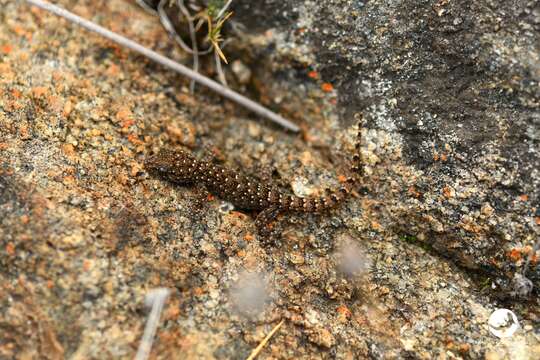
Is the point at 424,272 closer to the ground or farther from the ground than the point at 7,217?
farther from the ground

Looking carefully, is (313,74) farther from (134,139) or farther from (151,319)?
(151,319)

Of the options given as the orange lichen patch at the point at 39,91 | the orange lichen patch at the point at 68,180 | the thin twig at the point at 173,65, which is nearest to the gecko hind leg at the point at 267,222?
the thin twig at the point at 173,65

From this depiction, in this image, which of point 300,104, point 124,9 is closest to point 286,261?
point 300,104

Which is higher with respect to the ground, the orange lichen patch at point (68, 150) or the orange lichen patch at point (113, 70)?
the orange lichen patch at point (113, 70)

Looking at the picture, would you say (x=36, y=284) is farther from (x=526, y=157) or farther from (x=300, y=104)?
(x=526, y=157)

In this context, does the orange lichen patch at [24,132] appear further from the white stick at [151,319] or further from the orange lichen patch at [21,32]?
the white stick at [151,319]

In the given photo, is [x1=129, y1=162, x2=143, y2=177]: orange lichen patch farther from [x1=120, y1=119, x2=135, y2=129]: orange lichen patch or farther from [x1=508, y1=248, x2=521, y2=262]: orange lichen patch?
[x1=508, y1=248, x2=521, y2=262]: orange lichen patch

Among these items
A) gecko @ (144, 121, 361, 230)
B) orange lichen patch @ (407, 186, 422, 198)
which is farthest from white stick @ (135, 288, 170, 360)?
orange lichen patch @ (407, 186, 422, 198)
